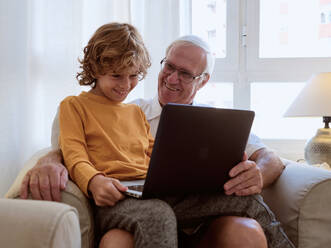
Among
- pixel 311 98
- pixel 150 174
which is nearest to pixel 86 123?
pixel 150 174

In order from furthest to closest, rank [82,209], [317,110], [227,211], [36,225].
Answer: [317,110]
[227,211]
[82,209]
[36,225]

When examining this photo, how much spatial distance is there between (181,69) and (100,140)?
1.97 feet

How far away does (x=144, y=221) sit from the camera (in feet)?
3.02

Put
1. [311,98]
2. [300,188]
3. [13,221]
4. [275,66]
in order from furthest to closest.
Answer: [275,66]
[311,98]
[300,188]
[13,221]

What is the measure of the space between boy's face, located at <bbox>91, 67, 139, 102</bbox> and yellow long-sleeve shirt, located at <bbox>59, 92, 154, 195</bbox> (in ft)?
0.10

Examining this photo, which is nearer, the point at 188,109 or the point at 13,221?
the point at 13,221

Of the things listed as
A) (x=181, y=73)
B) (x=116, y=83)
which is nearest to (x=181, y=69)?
(x=181, y=73)

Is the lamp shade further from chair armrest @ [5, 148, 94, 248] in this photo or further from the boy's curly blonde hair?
chair armrest @ [5, 148, 94, 248]

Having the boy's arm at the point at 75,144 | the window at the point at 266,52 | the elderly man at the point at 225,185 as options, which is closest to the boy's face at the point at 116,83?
the boy's arm at the point at 75,144

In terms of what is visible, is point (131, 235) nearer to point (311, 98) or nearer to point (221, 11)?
point (311, 98)

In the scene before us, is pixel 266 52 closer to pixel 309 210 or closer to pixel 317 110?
pixel 317 110

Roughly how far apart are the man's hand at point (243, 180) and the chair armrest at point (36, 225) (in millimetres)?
502

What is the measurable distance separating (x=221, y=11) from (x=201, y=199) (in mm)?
1744

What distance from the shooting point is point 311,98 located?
2.03m
